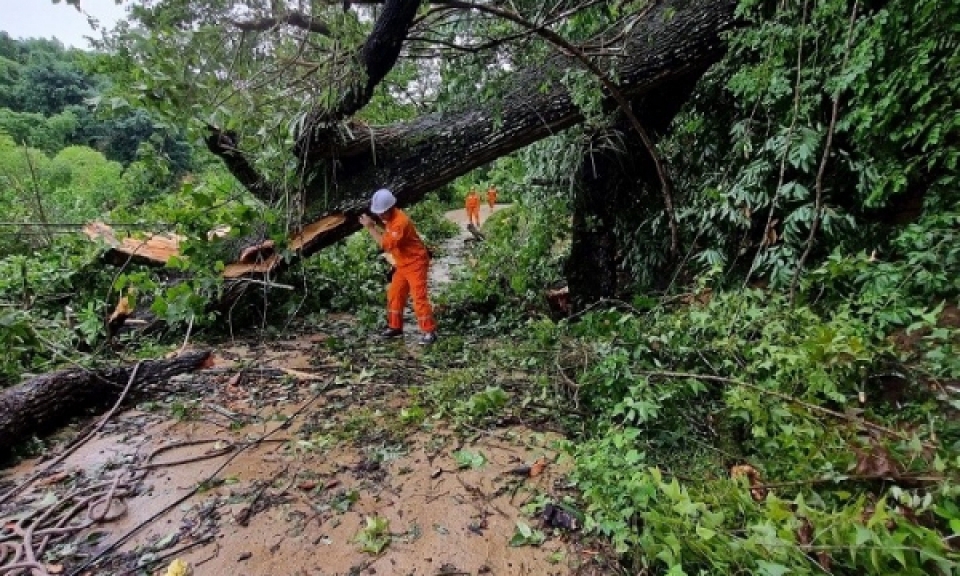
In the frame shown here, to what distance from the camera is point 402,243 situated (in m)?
5.02

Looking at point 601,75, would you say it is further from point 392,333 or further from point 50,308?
point 50,308

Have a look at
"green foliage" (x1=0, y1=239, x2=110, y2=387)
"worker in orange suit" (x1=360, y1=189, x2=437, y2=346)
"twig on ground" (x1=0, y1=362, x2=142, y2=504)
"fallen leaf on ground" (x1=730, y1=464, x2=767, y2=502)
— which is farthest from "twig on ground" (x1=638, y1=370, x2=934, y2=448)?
"green foliage" (x1=0, y1=239, x2=110, y2=387)

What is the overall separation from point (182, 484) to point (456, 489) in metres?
1.58

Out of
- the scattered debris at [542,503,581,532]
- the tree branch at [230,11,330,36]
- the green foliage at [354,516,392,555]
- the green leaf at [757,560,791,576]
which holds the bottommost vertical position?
the scattered debris at [542,503,581,532]

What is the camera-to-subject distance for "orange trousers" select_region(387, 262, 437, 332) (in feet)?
16.5

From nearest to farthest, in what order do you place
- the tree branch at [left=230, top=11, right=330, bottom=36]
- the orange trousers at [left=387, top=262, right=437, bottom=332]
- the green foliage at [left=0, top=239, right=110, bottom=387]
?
1. the tree branch at [left=230, top=11, right=330, bottom=36]
2. the green foliage at [left=0, top=239, right=110, bottom=387]
3. the orange trousers at [left=387, top=262, right=437, bottom=332]

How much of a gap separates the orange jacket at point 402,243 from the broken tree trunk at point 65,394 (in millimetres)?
2108

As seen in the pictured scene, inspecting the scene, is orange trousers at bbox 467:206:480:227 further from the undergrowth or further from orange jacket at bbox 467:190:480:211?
the undergrowth

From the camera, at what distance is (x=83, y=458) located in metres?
3.11

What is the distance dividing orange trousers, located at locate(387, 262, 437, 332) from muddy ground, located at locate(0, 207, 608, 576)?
1235 mm

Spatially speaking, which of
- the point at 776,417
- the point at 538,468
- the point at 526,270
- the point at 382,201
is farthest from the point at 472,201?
the point at 776,417

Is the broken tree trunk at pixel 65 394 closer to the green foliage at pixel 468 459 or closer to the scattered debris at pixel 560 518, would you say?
the green foliage at pixel 468 459

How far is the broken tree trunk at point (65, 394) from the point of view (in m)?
3.20

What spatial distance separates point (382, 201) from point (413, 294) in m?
1.01
